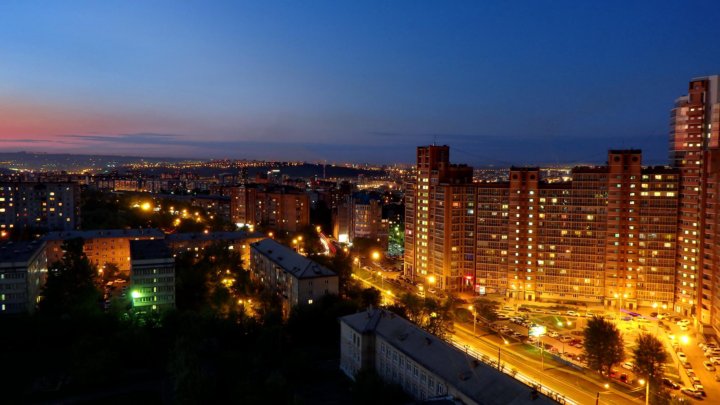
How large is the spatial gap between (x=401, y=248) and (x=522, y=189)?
16.0m

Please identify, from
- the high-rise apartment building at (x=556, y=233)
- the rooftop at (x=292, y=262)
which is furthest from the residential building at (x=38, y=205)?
the high-rise apartment building at (x=556, y=233)

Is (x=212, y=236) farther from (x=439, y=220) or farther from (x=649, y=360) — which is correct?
(x=649, y=360)

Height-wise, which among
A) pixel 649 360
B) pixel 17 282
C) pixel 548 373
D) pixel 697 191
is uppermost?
pixel 697 191

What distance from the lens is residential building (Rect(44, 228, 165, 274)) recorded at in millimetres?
30656

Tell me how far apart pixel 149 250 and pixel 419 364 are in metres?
16.1

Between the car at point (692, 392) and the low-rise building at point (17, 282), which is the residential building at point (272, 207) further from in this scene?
the car at point (692, 392)

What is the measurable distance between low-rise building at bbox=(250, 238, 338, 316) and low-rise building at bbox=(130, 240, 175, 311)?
15.3ft

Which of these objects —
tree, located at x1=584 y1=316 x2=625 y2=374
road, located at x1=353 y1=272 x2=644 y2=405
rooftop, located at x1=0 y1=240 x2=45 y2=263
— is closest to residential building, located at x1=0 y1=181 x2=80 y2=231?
rooftop, located at x1=0 y1=240 x2=45 y2=263

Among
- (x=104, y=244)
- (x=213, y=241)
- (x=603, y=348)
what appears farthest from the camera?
(x=213, y=241)

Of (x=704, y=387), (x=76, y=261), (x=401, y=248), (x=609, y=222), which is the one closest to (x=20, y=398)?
(x=76, y=261)

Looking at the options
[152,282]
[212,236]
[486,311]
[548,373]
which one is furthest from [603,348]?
[212,236]

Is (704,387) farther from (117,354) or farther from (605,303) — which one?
(117,354)

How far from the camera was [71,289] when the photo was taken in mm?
24141

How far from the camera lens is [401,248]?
139 ft
